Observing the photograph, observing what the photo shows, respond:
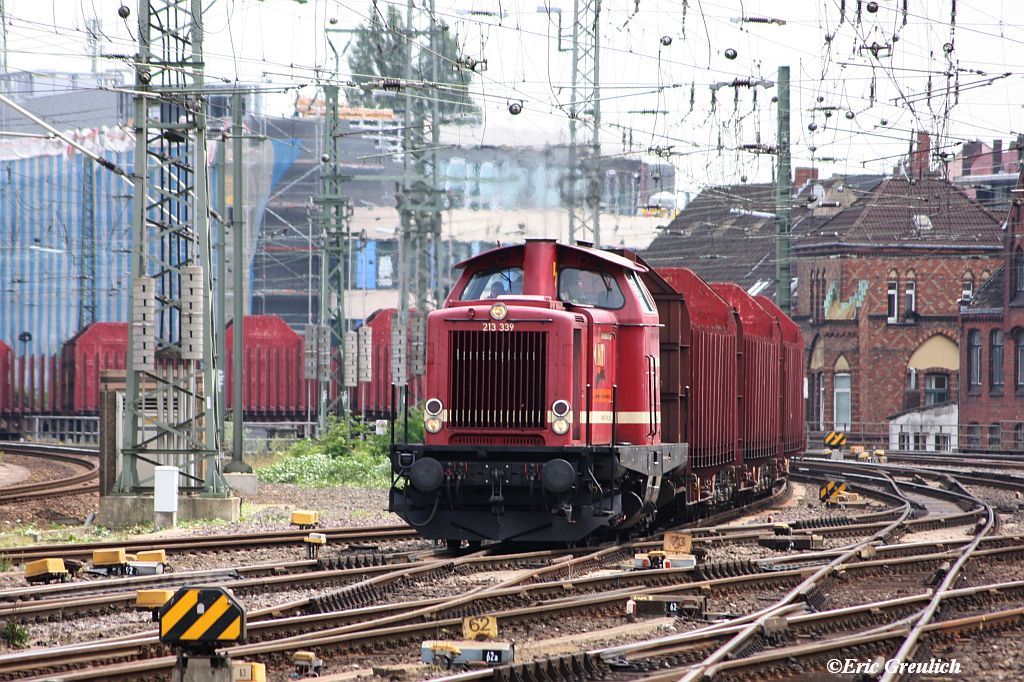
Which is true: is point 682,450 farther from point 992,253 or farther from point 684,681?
point 992,253

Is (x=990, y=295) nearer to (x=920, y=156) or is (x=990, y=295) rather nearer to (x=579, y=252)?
(x=920, y=156)

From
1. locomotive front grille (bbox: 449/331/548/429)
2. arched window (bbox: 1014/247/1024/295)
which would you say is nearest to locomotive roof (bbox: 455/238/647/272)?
locomotive front grille (bbox: 449/331/548/429)

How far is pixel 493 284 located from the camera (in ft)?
57.8

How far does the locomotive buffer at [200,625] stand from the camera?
8.59m

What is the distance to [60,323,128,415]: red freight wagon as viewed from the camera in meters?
53.2

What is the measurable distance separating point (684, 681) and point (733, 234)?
66.5m

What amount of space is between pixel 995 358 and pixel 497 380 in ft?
165

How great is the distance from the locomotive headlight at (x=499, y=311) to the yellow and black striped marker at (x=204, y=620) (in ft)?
26.5

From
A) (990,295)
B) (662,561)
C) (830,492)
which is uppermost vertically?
(990,295)

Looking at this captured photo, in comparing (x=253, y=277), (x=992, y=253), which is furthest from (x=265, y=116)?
(x=992, y=253)

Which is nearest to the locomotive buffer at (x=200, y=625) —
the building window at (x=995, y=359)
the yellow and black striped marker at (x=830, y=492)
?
the yellow and black striped marker at (x=830, y=492)

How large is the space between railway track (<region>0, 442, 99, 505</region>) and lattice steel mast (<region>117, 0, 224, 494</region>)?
5.62 m

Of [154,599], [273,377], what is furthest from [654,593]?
[273,377]

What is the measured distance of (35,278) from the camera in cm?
8612
